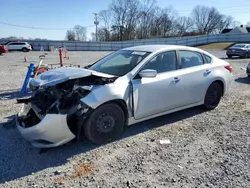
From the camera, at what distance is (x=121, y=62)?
4484 mm

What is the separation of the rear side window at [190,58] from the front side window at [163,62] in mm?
227

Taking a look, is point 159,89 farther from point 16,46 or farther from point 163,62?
point 16,46

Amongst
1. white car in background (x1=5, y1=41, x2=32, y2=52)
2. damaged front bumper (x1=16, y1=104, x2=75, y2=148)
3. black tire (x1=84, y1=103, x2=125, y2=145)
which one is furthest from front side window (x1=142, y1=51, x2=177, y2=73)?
white car in background (x1=5, y1=41, x2=32, y2=52)

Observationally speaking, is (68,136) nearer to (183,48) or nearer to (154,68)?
(154,68)

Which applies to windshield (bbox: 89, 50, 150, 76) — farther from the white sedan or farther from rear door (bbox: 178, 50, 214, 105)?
rear door (bbox: 178, 50, 214, 105)

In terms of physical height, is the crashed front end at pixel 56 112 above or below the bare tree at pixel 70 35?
below

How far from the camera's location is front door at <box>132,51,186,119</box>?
3896 millimetres

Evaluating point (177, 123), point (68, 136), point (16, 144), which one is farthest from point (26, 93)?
point (177, 123)

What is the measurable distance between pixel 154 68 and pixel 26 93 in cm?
456

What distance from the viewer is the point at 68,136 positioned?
338 centimetres

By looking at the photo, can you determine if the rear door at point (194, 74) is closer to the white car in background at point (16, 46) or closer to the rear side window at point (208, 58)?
the rear side window at point (208, 58)

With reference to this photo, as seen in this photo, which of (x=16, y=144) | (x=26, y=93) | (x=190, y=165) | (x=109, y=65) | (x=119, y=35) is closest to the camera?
(x=190, y=165)

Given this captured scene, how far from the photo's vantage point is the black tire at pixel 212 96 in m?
5.06

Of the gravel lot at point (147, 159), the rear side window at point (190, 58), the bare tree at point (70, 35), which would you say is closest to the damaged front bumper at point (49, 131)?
the gravel lot at point (147, 159)
